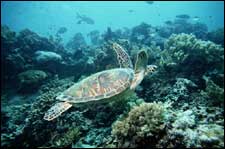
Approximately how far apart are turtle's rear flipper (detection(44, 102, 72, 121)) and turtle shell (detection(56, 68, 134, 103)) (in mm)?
141

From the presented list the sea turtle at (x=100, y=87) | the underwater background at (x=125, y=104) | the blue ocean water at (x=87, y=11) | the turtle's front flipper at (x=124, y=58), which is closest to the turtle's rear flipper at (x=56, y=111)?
the sea turtle at (x=100, y=87)

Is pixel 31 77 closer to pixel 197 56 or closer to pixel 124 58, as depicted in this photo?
pixel 124 58

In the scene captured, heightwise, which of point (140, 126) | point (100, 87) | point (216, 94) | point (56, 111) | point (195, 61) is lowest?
point (140, 126)

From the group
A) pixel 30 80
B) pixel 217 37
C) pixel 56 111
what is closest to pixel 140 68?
pixel 56 111

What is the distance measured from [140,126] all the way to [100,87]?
4.42ft

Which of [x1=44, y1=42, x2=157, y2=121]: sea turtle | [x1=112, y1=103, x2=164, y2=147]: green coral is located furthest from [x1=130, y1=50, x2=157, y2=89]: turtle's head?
[x1=112, y1=103, x2=164, y2=147]: green coral

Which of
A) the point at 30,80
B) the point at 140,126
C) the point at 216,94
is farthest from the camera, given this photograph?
the point at 30,80

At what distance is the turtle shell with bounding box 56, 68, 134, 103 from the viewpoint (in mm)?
4898

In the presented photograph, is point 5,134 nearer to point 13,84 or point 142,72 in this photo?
point 142,72

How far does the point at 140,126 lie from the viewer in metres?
4.11

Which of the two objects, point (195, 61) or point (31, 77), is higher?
point (195, 61)

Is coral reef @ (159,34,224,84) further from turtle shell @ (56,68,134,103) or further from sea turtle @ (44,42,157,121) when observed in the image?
turtle shell @ (56,68,134,103)

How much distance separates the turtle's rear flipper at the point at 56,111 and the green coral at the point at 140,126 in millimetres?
1283

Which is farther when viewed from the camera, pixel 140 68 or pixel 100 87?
pixel 140 68
